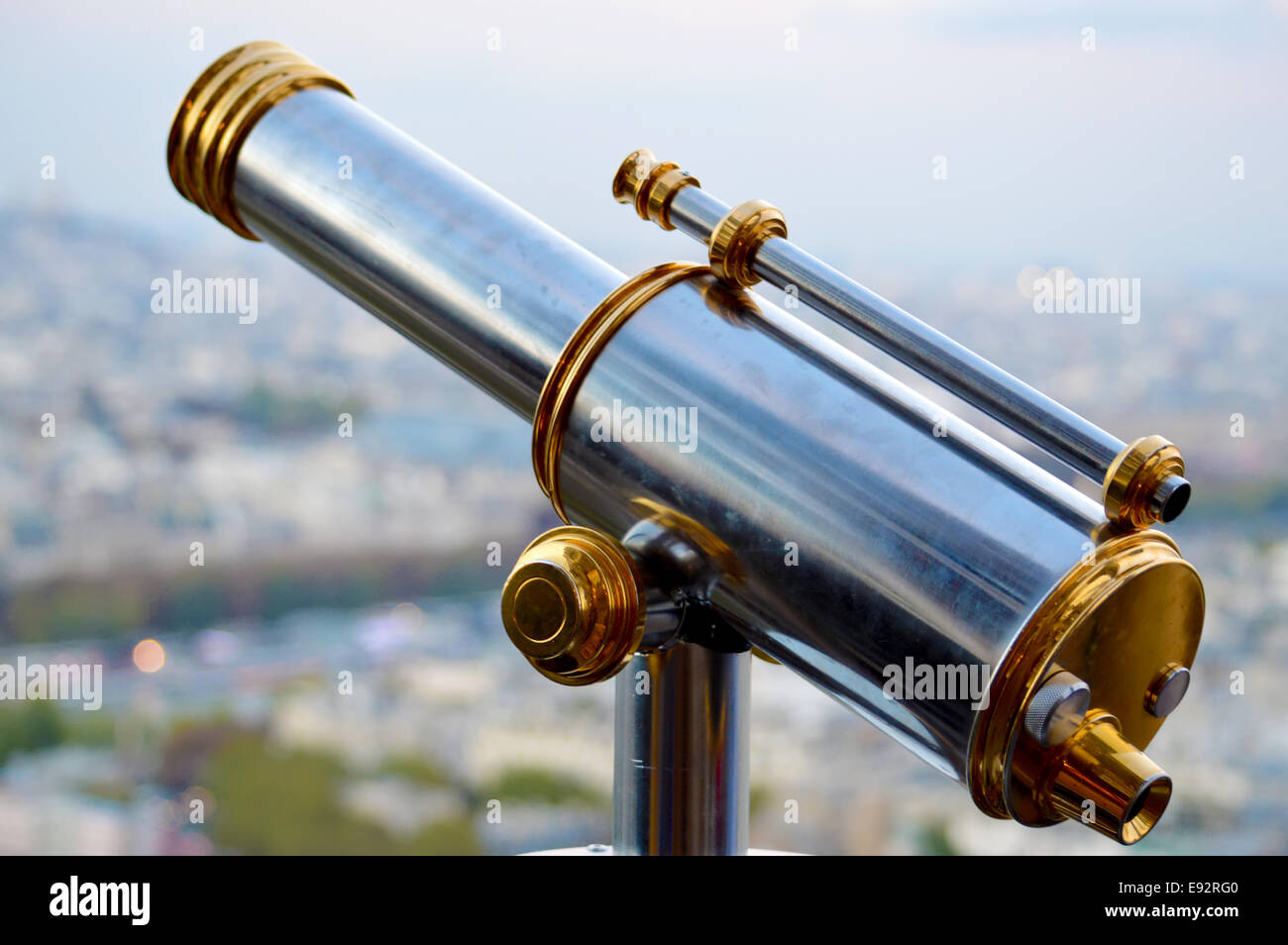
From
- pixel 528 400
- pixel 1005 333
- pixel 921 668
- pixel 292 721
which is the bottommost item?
pixel 292 721

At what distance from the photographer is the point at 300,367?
2328 millimetres

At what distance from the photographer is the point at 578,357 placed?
88cm

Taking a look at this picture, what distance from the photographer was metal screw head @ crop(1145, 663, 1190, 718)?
0.74 metres

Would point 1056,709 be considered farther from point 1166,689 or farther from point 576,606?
point 576,606

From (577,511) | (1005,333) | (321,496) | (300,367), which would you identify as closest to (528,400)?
(577,511)

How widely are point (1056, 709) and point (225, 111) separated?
0.82 meters

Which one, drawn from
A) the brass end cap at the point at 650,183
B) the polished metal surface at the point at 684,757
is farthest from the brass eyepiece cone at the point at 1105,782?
the brass end cap at the point at 650,183

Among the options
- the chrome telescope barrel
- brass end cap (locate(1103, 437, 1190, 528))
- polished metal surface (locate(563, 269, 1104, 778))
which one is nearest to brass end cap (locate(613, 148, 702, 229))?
the chrome telescope barrel

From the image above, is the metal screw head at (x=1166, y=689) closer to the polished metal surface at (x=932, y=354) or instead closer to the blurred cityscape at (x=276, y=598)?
the polished metal surface at (x=932, y=354)

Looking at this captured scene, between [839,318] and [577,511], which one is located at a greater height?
[839,318]

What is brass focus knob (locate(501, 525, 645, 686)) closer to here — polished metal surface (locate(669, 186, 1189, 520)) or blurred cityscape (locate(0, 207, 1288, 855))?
polished metal surface (locate(669, 186, 1189, 520))

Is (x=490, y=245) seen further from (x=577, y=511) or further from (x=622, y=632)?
(x=622, y=632)

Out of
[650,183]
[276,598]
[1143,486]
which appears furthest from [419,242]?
[276,598]

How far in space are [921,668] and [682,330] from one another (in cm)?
28
